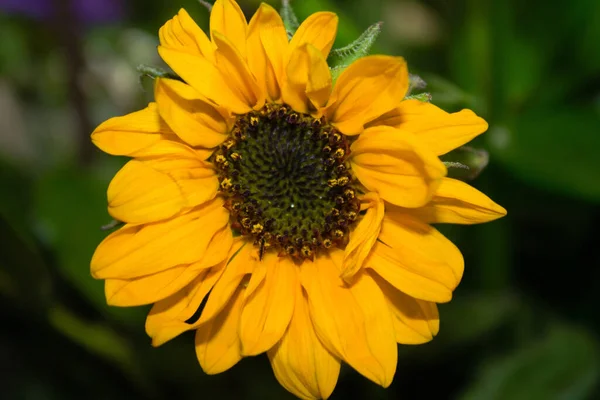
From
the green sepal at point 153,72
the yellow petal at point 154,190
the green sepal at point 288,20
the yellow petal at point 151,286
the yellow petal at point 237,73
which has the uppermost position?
the green sepal at point 288,20

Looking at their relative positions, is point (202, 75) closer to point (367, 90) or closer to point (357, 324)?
point (367, 90)

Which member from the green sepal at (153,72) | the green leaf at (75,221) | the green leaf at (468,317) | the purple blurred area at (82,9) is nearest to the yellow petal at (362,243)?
the green sepal at (153,72)

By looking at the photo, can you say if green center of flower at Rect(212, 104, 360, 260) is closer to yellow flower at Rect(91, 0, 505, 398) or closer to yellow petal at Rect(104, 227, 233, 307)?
yellow flower at Rect(91, 0, 505, 398)

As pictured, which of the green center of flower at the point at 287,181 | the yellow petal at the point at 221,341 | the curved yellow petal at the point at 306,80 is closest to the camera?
the curved yellow petal at the point at 306,80

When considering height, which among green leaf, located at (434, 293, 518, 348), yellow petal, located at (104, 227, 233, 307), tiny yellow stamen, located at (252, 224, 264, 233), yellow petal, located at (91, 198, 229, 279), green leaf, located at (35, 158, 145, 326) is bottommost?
green leaf, located at (35, 158, 145, 326)

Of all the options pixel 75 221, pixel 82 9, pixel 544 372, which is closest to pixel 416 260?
pixel 544 372

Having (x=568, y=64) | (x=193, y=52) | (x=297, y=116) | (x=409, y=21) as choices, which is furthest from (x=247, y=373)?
(x=409, y=21)

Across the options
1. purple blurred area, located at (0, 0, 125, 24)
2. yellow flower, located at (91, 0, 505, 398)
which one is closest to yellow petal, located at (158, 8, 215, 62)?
yellow flower, located at (91, 0, 505, 398)

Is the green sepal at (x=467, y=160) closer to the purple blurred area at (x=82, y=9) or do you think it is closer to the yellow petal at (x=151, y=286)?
the yellow petal at (x=151, y=286)
